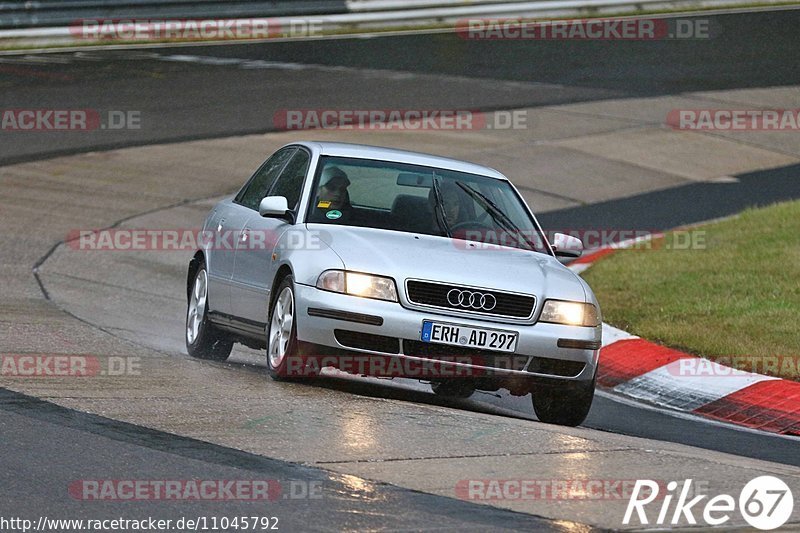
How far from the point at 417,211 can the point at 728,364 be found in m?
2.74

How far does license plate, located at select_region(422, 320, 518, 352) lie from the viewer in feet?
27.7

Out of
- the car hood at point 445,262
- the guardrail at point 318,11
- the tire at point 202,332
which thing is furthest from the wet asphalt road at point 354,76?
the car hood at point 445,262

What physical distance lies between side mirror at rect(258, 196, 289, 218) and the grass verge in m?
3.48

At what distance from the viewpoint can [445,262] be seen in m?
8.72

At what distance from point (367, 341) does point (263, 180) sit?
8.01 feet

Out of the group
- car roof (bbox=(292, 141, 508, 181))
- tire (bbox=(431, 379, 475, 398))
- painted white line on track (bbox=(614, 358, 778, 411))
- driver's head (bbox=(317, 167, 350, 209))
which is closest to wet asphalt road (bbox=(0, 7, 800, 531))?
painted white line on track (bbox=(614, 358, 778, 411))

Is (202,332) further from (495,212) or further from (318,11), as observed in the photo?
(318,11)

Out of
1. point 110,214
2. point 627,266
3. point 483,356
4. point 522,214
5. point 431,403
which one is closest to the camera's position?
point 483,356

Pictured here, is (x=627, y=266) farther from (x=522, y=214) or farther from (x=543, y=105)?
(x=543, y=105)

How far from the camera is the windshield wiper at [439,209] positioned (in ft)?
31.1

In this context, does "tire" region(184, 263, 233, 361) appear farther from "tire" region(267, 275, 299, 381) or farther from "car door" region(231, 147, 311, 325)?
"tire" region(267, 275, 299, 381)

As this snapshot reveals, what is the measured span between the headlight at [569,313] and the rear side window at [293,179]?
1.85 meters

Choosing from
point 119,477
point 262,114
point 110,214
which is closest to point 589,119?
point 262,114

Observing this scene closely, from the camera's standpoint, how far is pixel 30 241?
15.3 m
